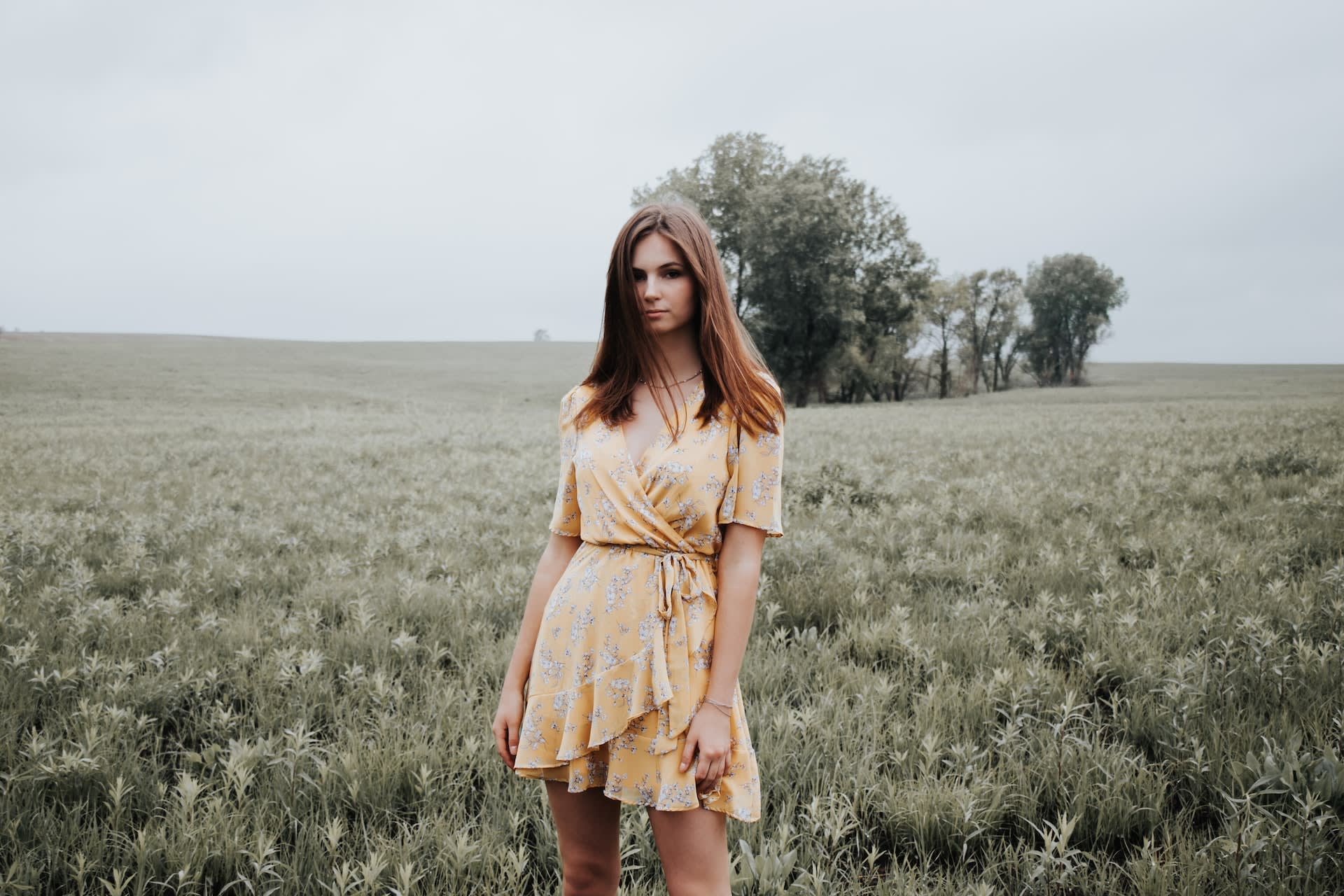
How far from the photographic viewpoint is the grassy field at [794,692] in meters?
2.76

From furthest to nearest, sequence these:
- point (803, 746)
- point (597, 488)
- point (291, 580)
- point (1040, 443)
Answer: point (1040, 443)
point (291, 580)
point (803, 746)
point (597, 488)

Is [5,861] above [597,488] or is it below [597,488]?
below

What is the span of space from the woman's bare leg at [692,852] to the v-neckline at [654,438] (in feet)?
3.29

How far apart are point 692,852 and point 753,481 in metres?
1.06

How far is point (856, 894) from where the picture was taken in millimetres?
2629

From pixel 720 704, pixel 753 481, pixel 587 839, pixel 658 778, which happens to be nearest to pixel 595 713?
pixel 658 778

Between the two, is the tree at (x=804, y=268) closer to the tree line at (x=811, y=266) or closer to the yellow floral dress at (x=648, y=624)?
the tree line at (x=811, y=266)

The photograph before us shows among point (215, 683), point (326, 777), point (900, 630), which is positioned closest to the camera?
point (326, 777)

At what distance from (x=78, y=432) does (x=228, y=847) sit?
21241 mm

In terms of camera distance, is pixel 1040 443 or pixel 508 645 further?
pixel 1040 443

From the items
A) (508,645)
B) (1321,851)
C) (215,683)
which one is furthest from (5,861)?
(1321,851)

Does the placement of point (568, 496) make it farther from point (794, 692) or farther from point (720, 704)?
point (794, 692)

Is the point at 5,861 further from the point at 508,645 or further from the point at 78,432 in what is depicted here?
the point at 78,432

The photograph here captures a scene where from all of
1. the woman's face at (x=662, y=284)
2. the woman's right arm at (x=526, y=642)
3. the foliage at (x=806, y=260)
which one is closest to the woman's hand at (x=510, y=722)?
the woman's right arm at (x=526, y=642)
